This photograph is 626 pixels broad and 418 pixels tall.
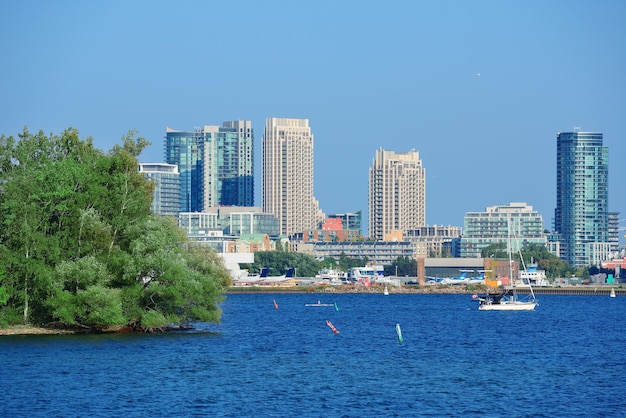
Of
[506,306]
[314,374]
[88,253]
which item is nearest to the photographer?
[314,374]

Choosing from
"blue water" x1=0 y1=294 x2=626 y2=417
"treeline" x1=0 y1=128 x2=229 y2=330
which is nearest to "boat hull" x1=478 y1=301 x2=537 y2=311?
"blue water" x1=0 y1=294 x2=626 y2=417

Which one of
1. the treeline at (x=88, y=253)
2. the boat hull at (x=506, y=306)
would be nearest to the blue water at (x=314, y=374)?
the treeline at (x=88, y=253)

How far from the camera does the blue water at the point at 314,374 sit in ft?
157

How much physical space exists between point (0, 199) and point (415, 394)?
36404mm

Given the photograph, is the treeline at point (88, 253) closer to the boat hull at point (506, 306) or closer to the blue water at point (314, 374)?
the blue water at point (314, 374)

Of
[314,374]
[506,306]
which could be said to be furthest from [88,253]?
[506,306]

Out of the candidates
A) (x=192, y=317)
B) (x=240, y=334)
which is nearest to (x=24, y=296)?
(x=192, y=317)

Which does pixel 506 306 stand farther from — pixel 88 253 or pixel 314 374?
pixel 314 374

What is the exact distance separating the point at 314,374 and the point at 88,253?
76.1 ft

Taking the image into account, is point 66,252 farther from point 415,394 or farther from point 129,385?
point 415,394

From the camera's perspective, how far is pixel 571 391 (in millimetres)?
53469

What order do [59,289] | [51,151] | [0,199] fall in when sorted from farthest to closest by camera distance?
[51,151]
[0,199]
[59,289]

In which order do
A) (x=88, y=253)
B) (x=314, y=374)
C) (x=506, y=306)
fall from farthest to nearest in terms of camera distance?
1. (x=506, y=306)
2. (x=88, y=253)
3. (x=314, y=374)

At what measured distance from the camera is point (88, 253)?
7650 cm
